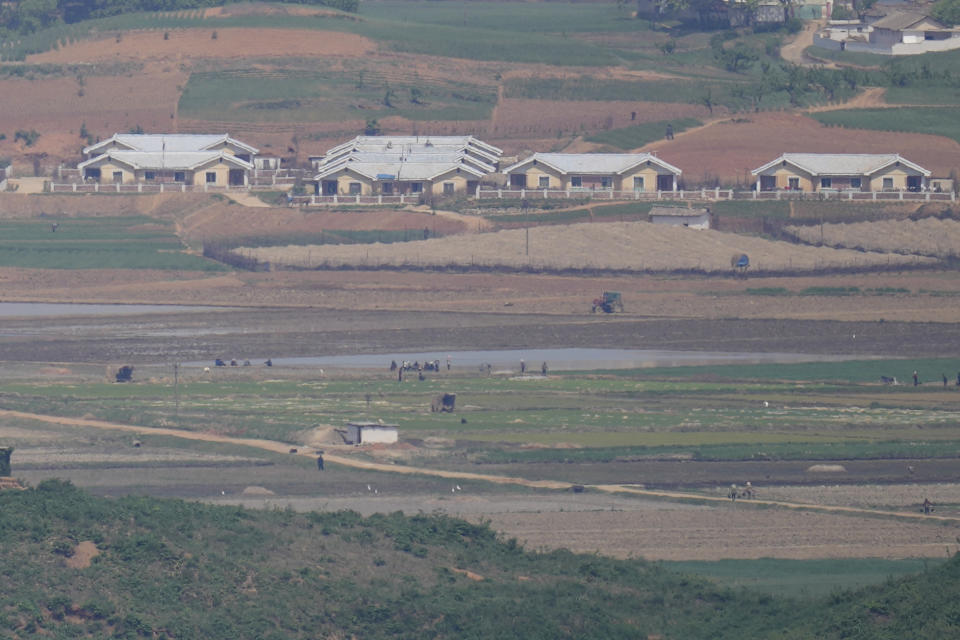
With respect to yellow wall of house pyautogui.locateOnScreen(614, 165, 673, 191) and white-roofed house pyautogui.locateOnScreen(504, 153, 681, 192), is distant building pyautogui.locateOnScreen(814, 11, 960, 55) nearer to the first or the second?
white-roofed house pyautogui.locateOnScreen(504, 153, 681, 192)

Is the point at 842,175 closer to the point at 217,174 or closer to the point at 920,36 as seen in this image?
the point at 217,174

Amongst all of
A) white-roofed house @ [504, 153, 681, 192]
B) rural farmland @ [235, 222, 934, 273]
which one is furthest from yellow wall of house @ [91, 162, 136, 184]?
white-roofed house @ [504, 153, 681, 192]

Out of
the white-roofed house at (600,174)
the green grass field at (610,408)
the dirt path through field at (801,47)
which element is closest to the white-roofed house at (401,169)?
the white-roofed house at (600,174)

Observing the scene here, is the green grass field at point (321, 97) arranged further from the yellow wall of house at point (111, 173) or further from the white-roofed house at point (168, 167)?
the yellow wall of house at point (111, 173)

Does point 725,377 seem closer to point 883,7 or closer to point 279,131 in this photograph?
point 279,131


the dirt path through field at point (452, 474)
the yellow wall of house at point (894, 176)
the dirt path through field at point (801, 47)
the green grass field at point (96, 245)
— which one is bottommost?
the dirt path through field at point (452, 474)

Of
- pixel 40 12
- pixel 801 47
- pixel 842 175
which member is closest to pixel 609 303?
pixel 842 175

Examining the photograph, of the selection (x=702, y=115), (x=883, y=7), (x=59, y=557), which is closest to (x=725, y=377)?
(x=59, y=557)
